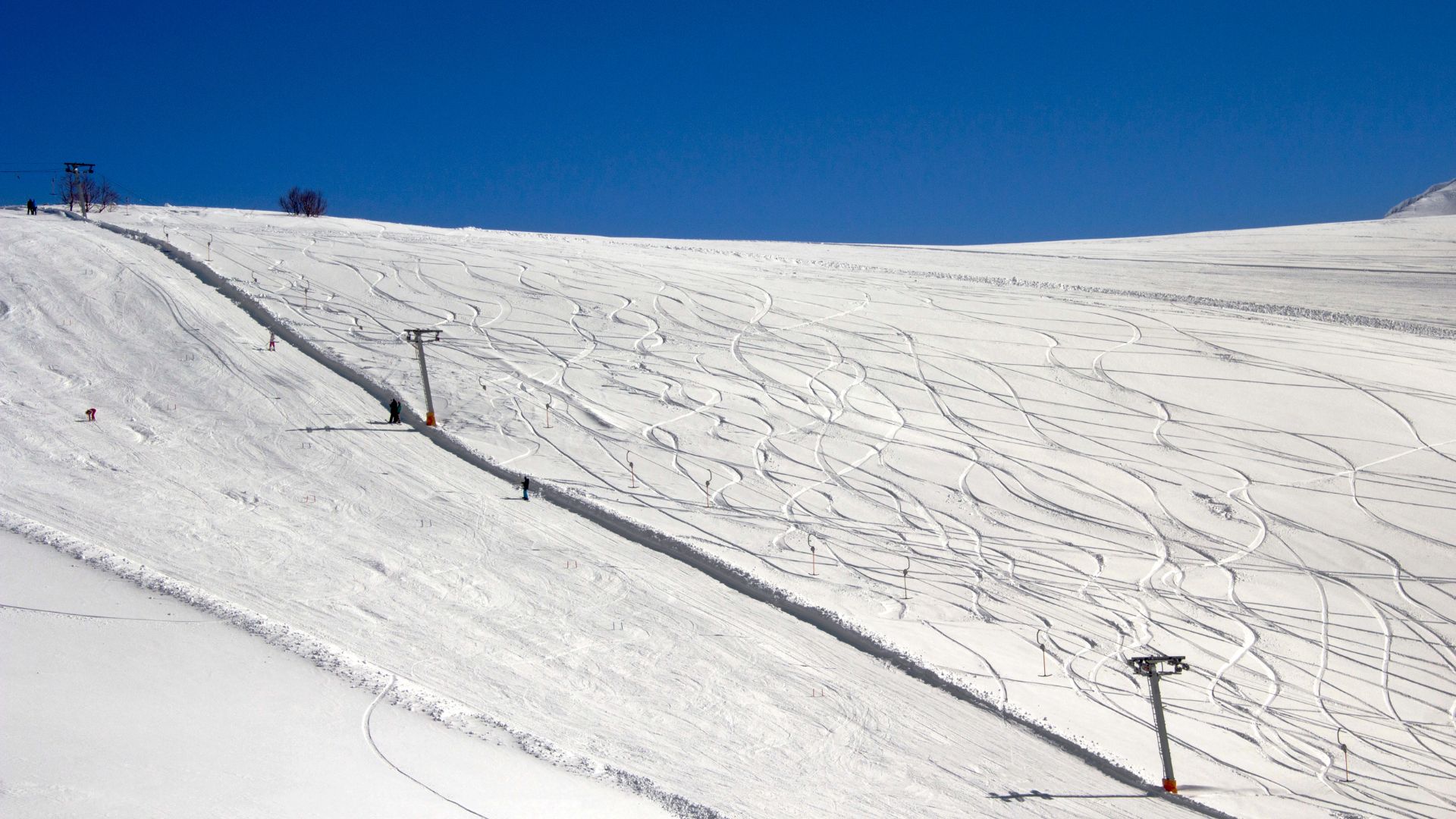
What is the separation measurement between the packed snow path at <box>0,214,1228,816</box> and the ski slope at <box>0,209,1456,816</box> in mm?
81

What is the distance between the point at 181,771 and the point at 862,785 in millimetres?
7386

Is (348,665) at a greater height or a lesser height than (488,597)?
lesser

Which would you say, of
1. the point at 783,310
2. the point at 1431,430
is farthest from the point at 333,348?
the point at 1431,430

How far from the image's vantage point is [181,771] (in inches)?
407

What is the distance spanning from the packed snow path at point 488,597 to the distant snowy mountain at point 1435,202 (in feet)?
317

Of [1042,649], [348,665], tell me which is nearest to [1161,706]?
[1042,649]

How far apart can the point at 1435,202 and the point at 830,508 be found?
9864cm

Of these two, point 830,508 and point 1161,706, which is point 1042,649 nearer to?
point 1161,706

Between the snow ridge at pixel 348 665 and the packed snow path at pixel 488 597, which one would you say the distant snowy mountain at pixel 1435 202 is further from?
the snow ridge at pixel 348 665

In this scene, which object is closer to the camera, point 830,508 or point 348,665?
point 348,665

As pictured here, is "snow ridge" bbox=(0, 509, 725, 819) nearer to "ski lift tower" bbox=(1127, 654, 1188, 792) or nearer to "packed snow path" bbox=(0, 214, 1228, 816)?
"packed snow path" bbox=(0, 214, 1228, 816)

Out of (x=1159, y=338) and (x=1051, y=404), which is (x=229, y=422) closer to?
(x=1051, y=404)

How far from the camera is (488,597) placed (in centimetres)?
1714

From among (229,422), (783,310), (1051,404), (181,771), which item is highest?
(783,310)
